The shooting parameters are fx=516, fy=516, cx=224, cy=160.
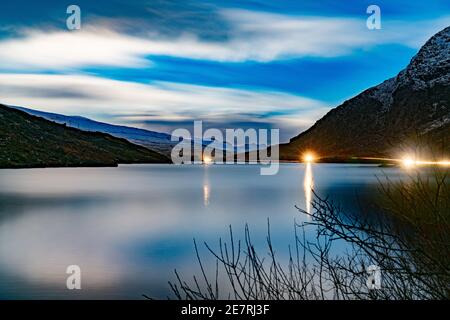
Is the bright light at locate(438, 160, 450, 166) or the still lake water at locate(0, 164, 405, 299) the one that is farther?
the still lake water at locate(0, 164, 405, 299)

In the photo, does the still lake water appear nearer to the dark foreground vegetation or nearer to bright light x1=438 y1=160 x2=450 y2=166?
A: the dark foreground vegetation

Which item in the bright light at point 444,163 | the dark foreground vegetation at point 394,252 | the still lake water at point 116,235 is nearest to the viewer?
the dark foreground vegetation at point 394,252

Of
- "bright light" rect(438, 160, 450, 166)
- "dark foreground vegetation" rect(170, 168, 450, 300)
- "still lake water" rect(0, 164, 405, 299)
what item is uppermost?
"bright light" rect(438, 160, 450, 166)

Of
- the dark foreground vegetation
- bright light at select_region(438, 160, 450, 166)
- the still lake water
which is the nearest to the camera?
the dark foreground vegetation

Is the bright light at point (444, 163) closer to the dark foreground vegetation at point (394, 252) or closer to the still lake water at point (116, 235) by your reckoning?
the dark foreground vegetation at point (394, 252)

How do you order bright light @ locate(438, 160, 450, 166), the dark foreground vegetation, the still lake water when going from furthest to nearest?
the still lake water → bright light @ locate(438, 160, 450, 166) → the dark foreground vegetation

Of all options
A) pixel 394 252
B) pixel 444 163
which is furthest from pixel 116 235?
pixel 444 163

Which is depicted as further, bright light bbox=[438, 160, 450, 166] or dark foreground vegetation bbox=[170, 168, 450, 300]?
bright light bbox=[438, 160, 450, 166]

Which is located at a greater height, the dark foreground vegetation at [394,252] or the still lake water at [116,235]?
the dark foreground vegetation at [394,252]

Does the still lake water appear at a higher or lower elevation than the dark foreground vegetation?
lower

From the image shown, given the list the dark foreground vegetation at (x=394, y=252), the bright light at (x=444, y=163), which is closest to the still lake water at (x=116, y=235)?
the dark foreground vegetation at (x=394, y=252)

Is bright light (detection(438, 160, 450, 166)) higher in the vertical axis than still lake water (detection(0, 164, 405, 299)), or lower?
higher

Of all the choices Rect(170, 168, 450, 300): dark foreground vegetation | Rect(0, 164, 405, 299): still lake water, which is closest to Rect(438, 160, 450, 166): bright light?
Rect(170, 168, 450, 300): dark foreground vegetation
